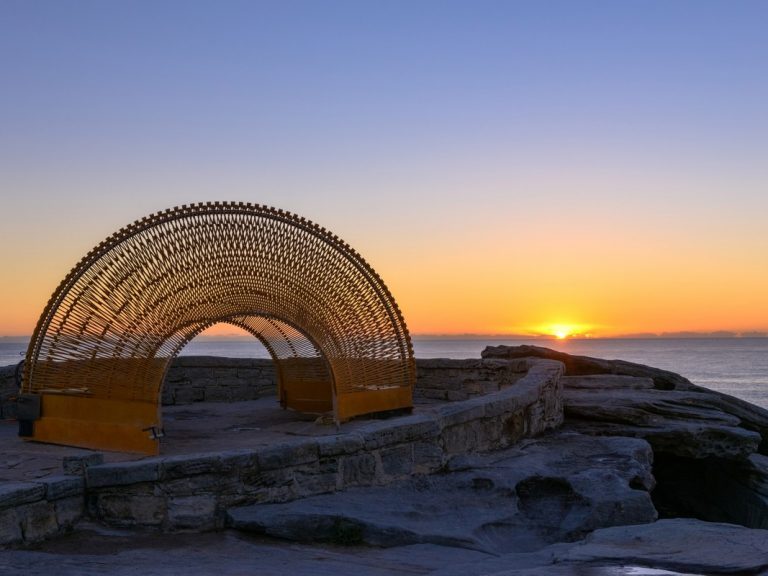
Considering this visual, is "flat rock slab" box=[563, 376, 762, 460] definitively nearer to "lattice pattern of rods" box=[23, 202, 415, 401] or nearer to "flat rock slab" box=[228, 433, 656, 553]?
"flat rock slab" box=[228, 433, 656, 553]

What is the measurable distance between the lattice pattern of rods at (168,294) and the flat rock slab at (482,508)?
3010mm

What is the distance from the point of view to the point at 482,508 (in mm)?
7242

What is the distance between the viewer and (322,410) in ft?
40.1

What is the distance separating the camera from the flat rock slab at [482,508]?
20.9 ft

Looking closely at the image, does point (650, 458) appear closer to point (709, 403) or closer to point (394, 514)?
point (394, 514)

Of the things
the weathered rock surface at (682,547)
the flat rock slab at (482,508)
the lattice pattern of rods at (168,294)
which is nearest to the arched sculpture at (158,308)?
the lattice pattern of rods at (168,294)

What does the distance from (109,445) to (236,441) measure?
1413mm

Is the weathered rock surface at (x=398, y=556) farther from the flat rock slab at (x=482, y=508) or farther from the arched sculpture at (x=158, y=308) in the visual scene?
the arched sculpture at (x=158, y=308)

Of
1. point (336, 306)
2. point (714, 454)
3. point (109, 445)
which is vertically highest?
point (336, 306)

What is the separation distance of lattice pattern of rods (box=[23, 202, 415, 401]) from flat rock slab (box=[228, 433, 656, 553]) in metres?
3.01

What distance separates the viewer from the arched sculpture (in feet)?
30.4

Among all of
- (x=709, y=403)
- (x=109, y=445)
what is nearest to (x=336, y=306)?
(x=109, y=445)

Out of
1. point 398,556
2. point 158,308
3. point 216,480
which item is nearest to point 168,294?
point 158,308

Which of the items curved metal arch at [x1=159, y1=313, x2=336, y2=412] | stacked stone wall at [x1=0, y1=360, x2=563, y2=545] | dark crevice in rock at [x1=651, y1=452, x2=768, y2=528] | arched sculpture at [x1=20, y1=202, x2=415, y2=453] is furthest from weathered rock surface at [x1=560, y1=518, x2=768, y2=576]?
dark crevice in rock at [x1=651, y1=452, x2=768, y2=528]
